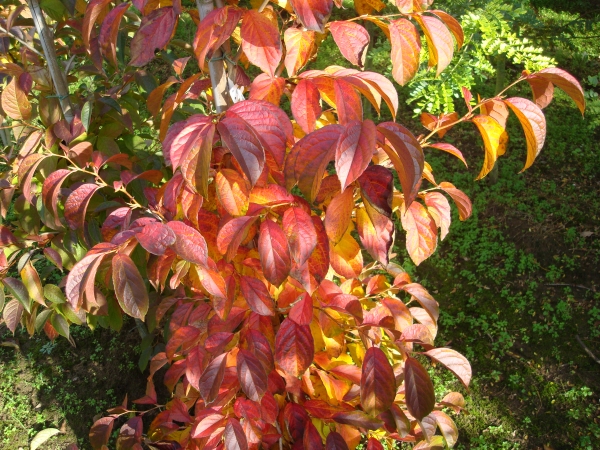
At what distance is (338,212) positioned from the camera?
1006 mm

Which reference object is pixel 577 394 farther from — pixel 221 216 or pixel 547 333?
pixel 221 216

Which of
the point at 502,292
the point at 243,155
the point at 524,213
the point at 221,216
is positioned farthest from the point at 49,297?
the point at 524,213

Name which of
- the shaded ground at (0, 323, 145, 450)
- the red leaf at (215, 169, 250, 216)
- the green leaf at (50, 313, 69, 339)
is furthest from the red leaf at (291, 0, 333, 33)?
the shaded ground at (0, 323, 145, 450)

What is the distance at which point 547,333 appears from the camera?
3033mm

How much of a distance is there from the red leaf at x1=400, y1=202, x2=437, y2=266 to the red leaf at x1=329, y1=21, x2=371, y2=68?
337mm

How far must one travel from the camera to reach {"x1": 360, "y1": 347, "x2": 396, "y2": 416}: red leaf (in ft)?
3.72

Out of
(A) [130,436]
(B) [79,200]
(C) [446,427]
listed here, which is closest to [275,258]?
(B) [79,200]

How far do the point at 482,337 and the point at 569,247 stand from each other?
0.94m

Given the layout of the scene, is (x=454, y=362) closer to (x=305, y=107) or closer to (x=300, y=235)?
(x=300, y=235)

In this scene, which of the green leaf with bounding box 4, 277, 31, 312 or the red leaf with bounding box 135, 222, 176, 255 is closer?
the red leaf with bounding box 135, 222, 176, 255

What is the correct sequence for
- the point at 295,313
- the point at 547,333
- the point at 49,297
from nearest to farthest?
1. the point at 295,313
2. the point at 49,297
3. the point at 547,333

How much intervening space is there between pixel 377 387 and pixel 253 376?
27 centimetres

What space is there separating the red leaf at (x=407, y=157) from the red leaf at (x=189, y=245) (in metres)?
0.44

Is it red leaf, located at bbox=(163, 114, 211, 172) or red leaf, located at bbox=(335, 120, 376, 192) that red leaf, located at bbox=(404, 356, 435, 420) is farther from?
red leaf, located at bbox=(163, 114, 211, 172)
